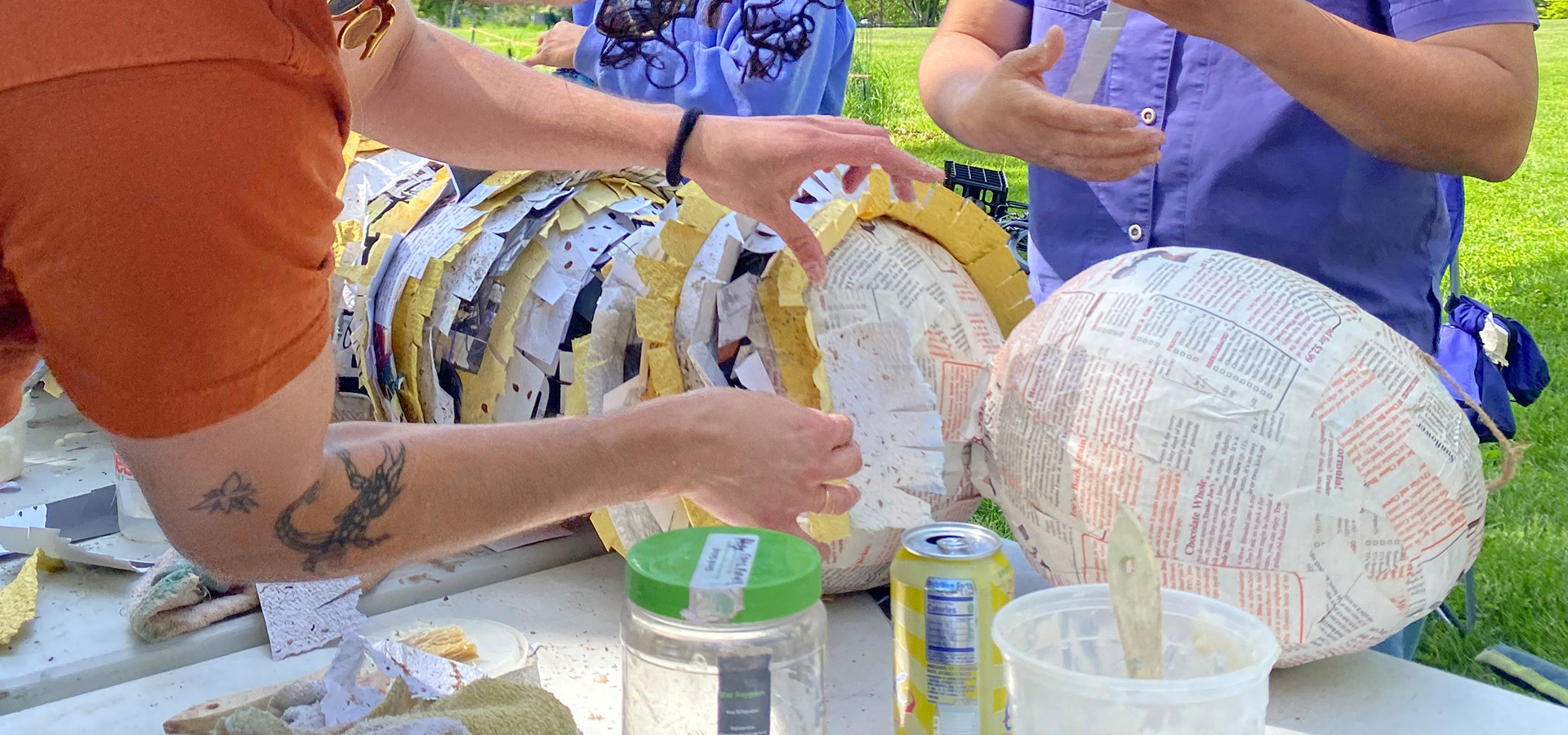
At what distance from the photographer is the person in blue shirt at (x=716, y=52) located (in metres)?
2.60

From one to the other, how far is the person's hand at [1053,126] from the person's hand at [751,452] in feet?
1.53

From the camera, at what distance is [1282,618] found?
3.75ft

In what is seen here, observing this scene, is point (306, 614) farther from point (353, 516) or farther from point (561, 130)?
point (561, 130)

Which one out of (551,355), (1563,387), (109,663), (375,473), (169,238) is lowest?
(1563,387)

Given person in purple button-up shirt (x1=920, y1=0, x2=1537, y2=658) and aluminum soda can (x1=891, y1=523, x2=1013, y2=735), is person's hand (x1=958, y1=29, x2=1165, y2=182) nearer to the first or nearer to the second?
person in purple button-up shirt (x1=920, y1=0, x2=1537, y2=658)

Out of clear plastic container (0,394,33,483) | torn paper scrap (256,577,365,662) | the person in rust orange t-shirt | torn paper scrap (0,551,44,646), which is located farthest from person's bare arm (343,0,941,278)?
clear plastic container (0,394,33,483)

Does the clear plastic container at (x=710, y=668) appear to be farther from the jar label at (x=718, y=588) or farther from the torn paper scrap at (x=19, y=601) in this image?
the torn paper scrap at (x=19, y=601)

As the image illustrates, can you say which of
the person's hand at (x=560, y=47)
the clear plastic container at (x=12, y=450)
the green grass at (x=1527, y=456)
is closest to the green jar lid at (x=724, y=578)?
the green grass at (x=1527, y=456)

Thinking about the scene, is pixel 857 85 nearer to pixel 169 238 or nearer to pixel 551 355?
pixel 551 355

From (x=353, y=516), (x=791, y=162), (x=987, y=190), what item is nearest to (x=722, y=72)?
(x=987, y=190)

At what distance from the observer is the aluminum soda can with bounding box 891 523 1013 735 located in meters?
1.02

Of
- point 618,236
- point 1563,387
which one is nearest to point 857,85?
point 1563,387

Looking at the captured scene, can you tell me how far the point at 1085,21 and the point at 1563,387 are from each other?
10.3ft

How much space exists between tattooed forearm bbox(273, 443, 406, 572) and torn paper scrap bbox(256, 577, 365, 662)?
49 cm
